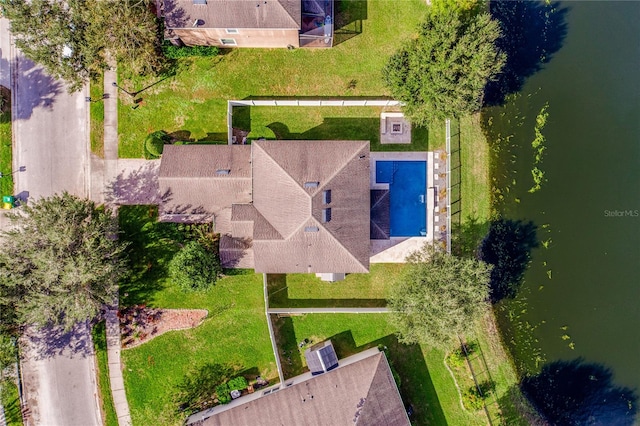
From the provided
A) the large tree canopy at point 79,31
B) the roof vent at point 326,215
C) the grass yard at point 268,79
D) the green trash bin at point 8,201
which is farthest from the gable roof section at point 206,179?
the green trash bin at point 8,201

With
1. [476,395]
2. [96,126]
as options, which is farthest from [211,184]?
[476,395]

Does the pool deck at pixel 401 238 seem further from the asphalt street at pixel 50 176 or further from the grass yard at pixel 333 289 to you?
the asphalt street at pixel 50 176

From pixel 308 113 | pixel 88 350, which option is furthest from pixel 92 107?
pixel 88 350

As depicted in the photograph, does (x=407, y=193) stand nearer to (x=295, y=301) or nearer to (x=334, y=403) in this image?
(x=295, y=301)

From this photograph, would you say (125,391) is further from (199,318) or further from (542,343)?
(542,343)

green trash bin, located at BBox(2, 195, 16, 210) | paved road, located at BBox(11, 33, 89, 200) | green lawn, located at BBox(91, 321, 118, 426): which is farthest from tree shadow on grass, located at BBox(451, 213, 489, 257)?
green trash bin, located at BBox(2, 195, 16, 210)

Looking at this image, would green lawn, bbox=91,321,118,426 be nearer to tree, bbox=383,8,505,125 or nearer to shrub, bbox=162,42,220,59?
shrub, bbox=162,42,220,59
